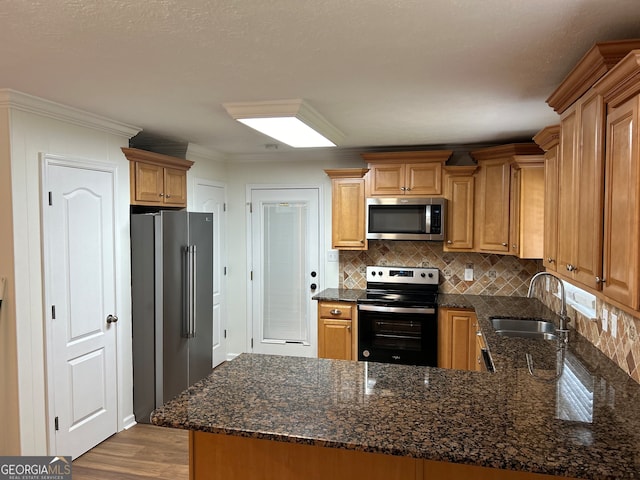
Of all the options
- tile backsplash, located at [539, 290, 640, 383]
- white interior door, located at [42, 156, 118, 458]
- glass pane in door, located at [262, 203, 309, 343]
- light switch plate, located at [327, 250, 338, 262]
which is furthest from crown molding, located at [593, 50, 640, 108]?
glass pane in door, located at [262, 203, 309, 343]

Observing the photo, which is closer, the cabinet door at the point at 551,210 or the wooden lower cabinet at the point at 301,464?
the wooden lower cabinet at the point at 301,464

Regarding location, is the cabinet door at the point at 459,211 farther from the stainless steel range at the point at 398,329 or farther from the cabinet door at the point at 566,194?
the cabinet door at the point at 566,194

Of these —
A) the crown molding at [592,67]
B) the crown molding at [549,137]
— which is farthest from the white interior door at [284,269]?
the crown molding at [592,67]

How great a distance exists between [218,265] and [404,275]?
2.04 meters

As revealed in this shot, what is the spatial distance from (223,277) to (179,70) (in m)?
A: 3.29

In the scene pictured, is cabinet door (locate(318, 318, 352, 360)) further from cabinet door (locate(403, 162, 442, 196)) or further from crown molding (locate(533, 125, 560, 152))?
crown molding (locate(533, 125, 560, 152))

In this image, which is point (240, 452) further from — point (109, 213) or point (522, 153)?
point (522, 153)

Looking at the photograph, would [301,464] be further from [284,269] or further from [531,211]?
[284,269]

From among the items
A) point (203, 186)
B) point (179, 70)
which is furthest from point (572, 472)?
point (203, 186)

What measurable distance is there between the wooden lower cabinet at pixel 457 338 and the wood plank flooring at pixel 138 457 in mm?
2313

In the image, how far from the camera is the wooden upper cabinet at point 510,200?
378 centimetres

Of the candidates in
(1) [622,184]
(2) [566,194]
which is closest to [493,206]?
(2) [566,194]

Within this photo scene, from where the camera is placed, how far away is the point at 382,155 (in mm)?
4402

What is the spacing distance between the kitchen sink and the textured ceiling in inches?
58.4
